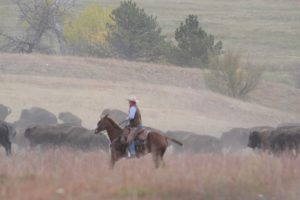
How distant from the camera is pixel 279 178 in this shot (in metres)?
17.5

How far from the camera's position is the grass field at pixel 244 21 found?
102875 millimetres

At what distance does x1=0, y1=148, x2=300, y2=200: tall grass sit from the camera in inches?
639

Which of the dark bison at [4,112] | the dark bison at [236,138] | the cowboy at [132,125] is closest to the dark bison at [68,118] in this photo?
the dark bison at [4,112]

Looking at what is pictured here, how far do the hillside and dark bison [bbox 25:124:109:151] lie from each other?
12.8 m

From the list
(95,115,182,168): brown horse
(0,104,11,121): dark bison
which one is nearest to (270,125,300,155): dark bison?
(95,115,182,168): brown horse

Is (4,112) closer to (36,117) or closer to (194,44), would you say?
(36,117)

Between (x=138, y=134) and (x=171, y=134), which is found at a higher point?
(x=138, y=134)

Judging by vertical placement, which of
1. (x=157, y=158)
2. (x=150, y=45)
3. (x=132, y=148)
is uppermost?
(x=150, y=45)

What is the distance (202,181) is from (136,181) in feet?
3.69

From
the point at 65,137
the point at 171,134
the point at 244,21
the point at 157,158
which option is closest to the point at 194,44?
the point at 171,134

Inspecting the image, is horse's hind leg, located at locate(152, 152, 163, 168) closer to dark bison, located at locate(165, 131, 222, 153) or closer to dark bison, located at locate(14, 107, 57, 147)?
dark bison, located at locate(165, 131, 222, 153)

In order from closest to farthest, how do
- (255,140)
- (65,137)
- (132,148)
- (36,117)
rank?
(132,148) → (255,140) → (65,137) → (36,117)

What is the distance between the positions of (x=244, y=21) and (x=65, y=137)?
95.0 meters

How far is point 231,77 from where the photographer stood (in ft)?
197
